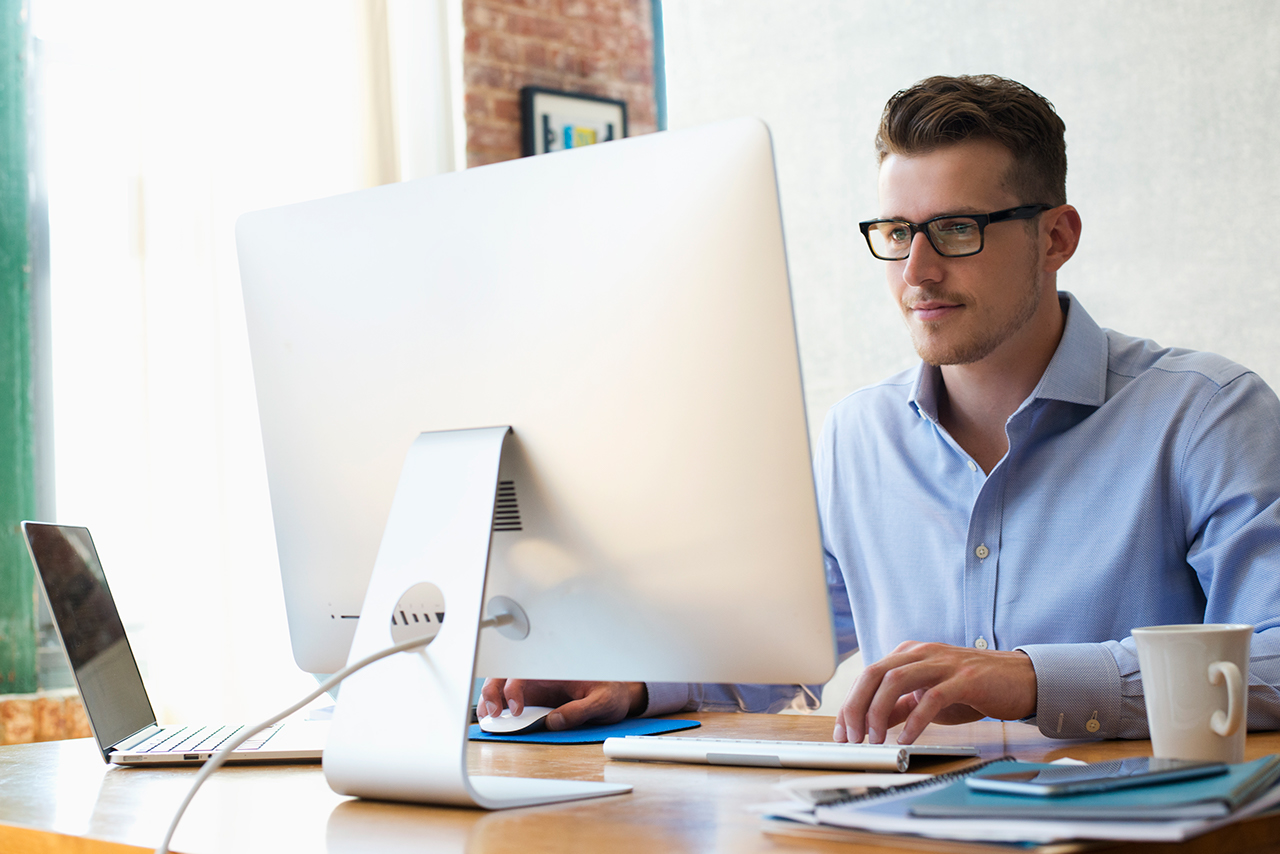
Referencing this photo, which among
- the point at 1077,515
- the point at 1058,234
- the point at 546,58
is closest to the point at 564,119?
the point at 546,58

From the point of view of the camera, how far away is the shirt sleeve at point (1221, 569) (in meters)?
1.10

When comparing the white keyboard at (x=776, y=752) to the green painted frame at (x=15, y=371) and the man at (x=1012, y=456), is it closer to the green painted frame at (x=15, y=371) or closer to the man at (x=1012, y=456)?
the man at (x=1012, y=456)

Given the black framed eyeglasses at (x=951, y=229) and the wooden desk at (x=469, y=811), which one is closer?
the wooden desk at (x=469, y=811)

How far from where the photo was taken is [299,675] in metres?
3.15

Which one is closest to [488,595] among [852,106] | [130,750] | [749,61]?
[130,750]

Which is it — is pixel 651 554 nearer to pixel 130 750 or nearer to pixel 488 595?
pixel 488 595

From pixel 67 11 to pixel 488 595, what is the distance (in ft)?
8.92

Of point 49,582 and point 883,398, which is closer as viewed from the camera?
point 49,582

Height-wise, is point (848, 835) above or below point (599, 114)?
below

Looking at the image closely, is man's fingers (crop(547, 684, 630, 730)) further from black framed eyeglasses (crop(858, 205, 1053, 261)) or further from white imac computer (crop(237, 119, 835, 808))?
black framed eyeglasses (crop(858, 205, 1053, 261))

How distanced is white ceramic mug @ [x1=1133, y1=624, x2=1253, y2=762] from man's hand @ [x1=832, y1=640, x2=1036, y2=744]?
183 millimetres

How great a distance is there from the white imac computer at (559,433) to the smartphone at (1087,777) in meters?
0.19

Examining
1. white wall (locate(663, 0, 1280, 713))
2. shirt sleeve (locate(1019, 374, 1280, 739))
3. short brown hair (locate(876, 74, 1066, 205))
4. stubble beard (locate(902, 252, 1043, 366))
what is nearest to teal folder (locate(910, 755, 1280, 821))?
shirt sleeve (locate(1019, 374, 1280, 739))

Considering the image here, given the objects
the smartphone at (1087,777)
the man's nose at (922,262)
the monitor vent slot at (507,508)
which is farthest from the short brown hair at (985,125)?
the smartphone at (1087,777)
